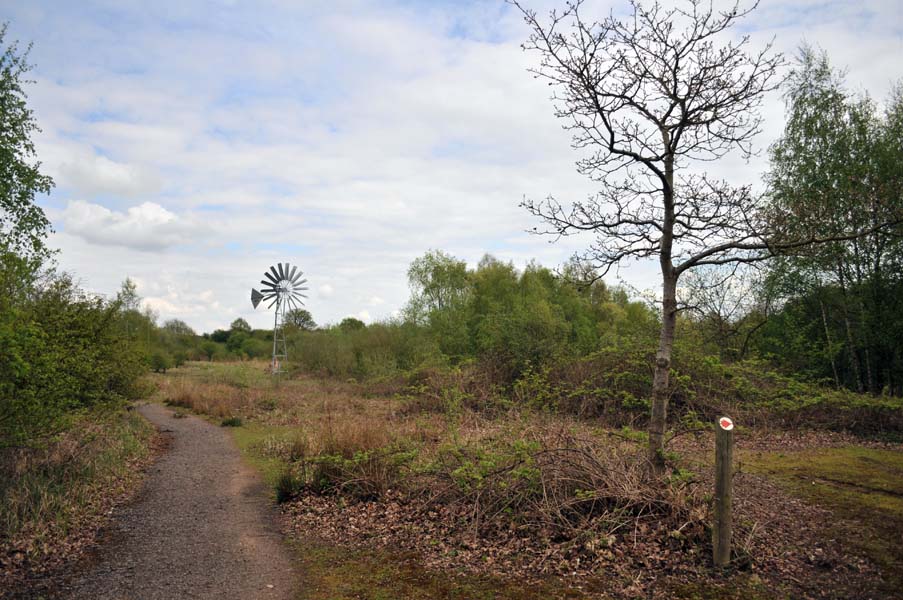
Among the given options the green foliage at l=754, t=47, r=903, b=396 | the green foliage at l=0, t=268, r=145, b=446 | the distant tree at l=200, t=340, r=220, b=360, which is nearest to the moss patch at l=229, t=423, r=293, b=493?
the green foliage at l=0, t=268, r=145, b=446

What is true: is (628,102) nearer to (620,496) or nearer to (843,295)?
(620,496)

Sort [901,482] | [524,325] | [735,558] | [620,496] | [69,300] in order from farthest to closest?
[524,325]
[69,300]
[901,482]
[620,496]
[735,558]

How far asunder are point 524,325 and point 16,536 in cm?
1561

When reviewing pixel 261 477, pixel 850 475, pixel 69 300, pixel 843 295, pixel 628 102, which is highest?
pixel 628 102

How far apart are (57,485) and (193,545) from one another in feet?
9.72

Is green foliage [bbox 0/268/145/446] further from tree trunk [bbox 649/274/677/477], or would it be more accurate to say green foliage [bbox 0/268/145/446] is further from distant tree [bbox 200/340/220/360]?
distant tree [bbox 200/340/220/360]

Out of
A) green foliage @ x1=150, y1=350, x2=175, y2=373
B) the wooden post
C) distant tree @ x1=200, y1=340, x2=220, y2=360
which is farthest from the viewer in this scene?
distant tree @ x1=200, y1=340, x2=220, y2=360

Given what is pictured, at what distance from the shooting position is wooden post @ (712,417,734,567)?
5273 mm

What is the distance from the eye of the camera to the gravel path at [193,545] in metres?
5.89

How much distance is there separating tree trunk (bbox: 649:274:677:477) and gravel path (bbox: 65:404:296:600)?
421cm

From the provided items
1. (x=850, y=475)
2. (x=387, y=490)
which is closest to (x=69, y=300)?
(x=387, y=490)

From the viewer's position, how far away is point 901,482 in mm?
8430

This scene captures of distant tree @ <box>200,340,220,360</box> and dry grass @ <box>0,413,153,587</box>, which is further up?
distant tree @ <box>200,340,220,360</box>

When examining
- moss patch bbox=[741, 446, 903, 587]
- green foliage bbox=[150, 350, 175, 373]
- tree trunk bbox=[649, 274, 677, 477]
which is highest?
tree trunk bbox=[649, 274, 677, 477]
